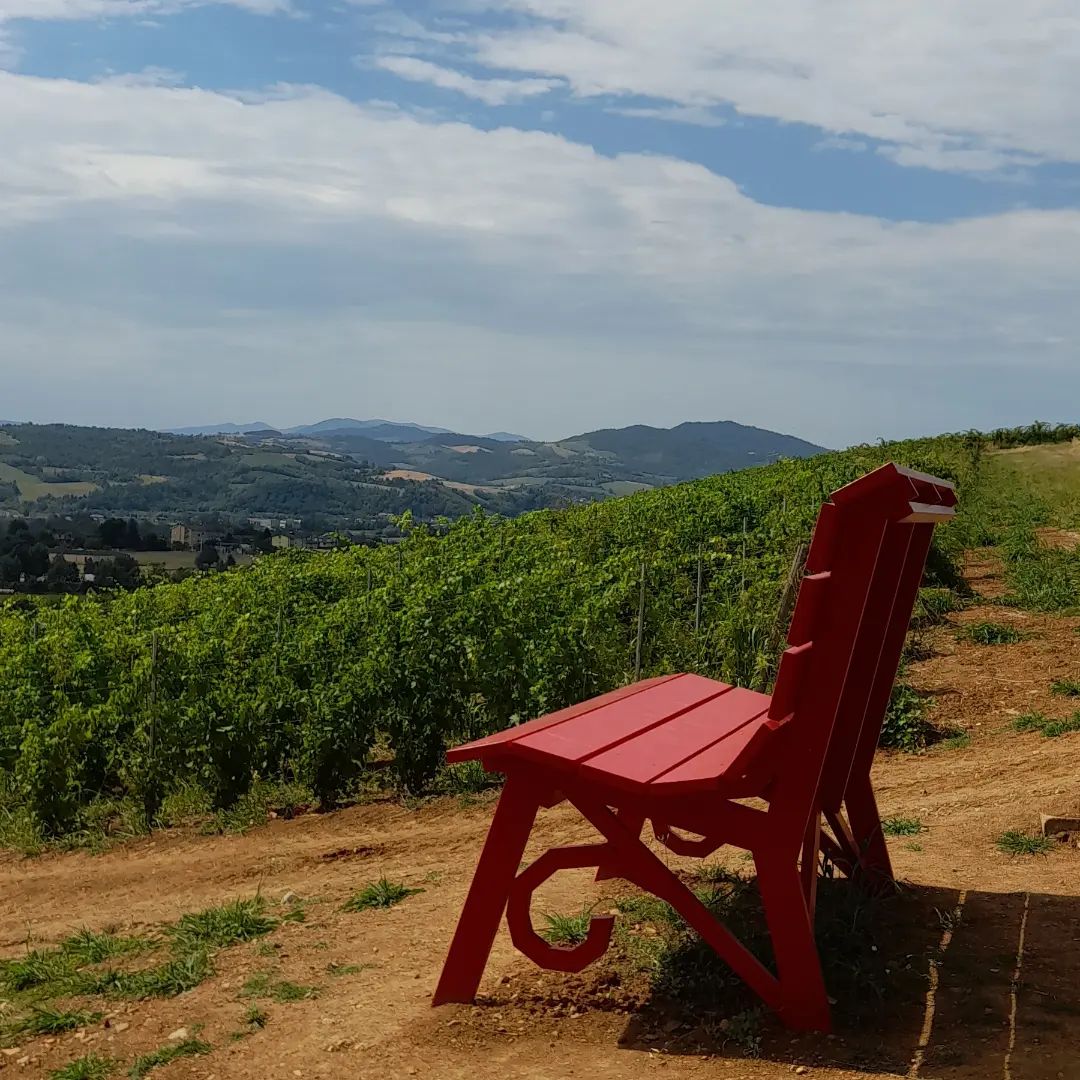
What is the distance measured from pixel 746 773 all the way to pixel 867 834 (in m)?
1.40

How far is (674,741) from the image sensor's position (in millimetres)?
3596

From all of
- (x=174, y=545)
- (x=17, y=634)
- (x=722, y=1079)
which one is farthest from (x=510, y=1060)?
(x=174, y=545)

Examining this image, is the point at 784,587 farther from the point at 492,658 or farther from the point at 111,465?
the point at 111,465

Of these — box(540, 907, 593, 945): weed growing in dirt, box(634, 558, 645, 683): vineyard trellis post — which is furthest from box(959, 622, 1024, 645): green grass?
box(540, 907, 593, 945): weed growing in dirt

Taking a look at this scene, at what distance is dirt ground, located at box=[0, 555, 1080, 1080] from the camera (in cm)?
324

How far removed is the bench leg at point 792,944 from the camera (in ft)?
10.4

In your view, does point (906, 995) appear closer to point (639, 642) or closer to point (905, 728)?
point (905, 728)

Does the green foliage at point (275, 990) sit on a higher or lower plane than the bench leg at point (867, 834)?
lower

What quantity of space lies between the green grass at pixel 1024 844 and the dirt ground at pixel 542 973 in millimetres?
62

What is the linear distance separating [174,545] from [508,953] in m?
49.1

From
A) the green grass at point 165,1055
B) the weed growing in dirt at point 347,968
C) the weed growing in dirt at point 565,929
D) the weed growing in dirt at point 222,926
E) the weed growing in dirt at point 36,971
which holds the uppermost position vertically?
the weed growing in dirt at point 565,929

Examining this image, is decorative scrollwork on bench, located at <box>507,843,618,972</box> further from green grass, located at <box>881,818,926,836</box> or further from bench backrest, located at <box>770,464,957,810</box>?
green grass, located at <box>881,818,926,836</box>

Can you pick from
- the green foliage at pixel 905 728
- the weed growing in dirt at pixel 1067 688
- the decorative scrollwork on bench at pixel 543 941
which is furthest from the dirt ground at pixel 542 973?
the weed growing in dirt at pixel 1067 688

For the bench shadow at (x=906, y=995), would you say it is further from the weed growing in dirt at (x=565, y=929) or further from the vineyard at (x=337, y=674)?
the vineyard at (x=337, y=674)
